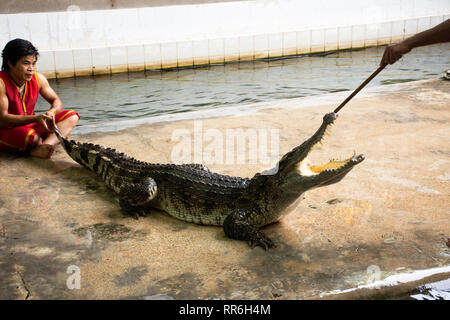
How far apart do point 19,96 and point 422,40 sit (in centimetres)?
382

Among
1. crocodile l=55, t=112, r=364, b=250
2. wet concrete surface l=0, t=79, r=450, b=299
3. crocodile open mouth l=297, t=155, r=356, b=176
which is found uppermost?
crocodile open mouth l=297, t=155, r=356, b=176

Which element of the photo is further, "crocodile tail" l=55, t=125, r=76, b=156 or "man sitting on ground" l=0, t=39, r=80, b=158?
"crocodile tail" l=55, t=125, r=76, b=156

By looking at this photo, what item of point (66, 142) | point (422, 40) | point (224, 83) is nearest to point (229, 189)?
point (422, 40)

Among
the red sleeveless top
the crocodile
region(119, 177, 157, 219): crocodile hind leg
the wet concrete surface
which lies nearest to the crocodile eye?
the crocodile

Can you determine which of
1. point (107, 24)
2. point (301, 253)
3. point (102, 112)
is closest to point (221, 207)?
point (301, 253)

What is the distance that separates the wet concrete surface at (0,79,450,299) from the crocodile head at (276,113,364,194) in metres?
0.38

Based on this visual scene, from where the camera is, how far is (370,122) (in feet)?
17.8

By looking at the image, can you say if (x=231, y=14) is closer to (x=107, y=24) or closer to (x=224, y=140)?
(x=107, y=24)

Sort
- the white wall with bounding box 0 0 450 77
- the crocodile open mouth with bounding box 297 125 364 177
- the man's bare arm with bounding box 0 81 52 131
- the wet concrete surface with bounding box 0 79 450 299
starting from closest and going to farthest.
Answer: the wet concrete surface with bounding box 0 79 450 299
the crocodile open mouth with bounding box 297 125 364 177
the man's bare arm with bounding box 0 81 52 131
the white wall with bounding box 0 0 450 77

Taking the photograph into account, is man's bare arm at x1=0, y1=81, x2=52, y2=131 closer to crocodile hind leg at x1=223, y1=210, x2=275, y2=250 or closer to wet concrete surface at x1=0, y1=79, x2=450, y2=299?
wet concrete surface at x1=0, y1=79, x2=450, y2=299

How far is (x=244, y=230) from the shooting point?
3064 mm

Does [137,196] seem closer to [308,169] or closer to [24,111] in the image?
[308,169]

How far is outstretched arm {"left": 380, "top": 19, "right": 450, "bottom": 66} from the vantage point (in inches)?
110

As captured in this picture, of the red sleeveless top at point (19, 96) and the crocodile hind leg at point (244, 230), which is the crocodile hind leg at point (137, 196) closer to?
the crocodile hind leg at point (244, 230)
